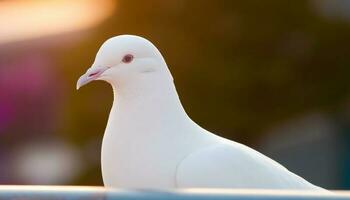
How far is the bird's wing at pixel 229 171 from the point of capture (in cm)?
255

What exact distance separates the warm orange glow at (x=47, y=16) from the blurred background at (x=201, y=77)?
1 cm

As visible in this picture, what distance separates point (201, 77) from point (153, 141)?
197 inches

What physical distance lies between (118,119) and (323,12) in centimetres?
545

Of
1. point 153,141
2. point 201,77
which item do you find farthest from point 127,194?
point 201,77

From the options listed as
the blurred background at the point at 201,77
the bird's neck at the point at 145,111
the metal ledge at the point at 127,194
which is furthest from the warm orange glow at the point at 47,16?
the metal ledge at the point at 127,194

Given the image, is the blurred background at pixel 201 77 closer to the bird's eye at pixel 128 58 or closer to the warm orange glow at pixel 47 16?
the warm orange glow at pixel 47 16

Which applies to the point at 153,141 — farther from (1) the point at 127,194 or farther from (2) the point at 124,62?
(1) the point at 127,194

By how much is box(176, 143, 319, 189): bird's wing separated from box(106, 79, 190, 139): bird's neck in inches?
4.6

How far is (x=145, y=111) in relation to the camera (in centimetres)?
264

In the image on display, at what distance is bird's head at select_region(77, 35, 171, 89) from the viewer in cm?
259

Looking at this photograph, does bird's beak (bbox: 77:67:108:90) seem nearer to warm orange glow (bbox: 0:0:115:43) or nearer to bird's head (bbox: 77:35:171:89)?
bird's head (bbox: 77:35:171:89)

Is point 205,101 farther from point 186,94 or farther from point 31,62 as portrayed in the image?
point 31,62

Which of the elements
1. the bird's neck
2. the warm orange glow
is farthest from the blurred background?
the bird's neck

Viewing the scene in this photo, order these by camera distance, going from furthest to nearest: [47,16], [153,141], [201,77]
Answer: [47,16], [201,77], [153,141]
